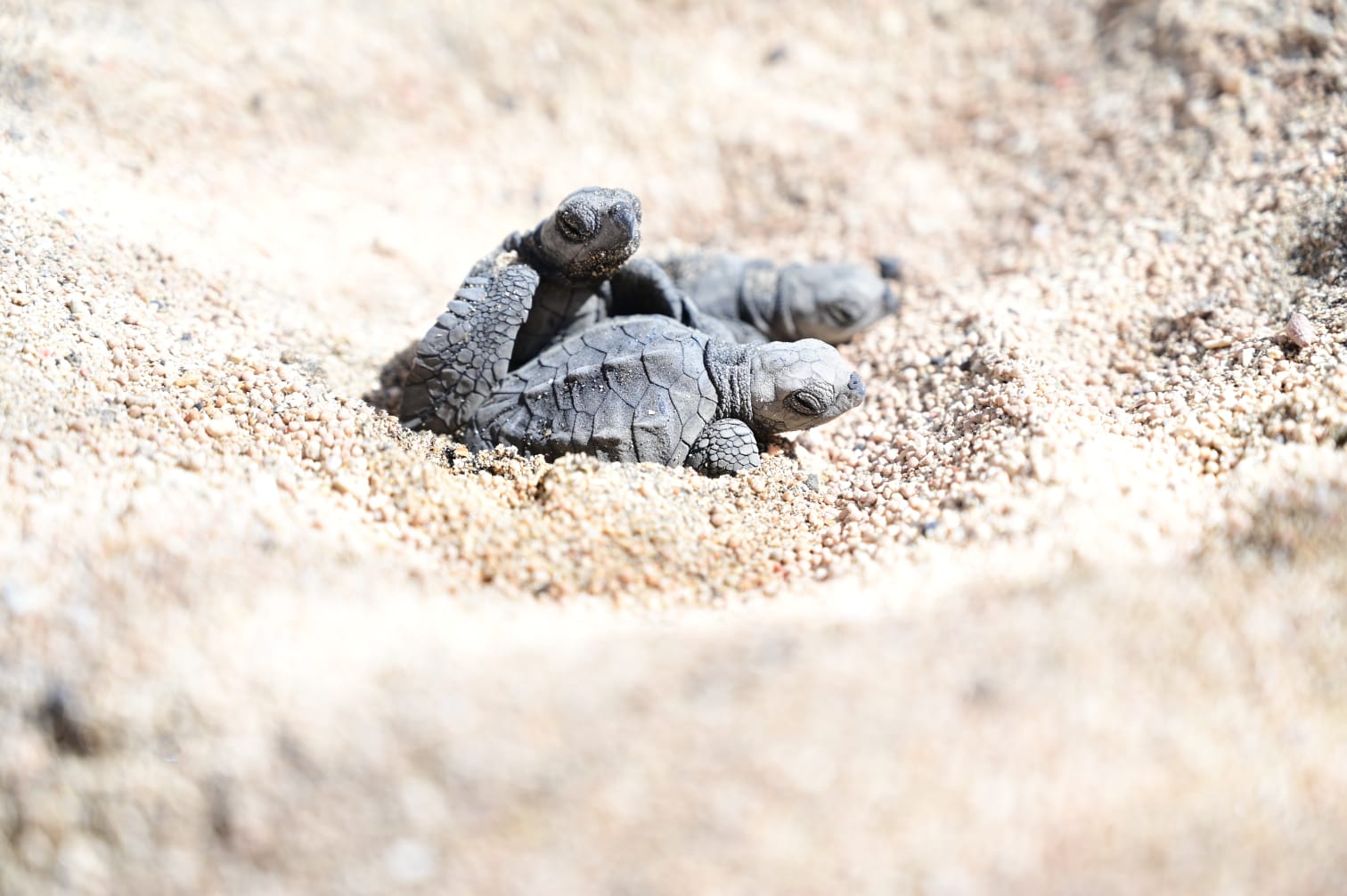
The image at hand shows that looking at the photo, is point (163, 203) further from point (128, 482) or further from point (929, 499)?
point (929, 499)

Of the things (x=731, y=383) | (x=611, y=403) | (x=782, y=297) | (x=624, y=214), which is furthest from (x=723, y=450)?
(x=782, y=297)

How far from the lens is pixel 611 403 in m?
3.09

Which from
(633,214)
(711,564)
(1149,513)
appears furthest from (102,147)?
(1149,513)

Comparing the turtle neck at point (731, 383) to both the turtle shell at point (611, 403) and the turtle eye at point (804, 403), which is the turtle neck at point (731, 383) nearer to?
the turtle shell at point (611, 403)

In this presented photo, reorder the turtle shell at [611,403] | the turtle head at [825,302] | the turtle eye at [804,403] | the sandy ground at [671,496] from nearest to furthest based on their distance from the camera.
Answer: the sandy ground at [671,496] < the turtle shell at [611,403] < the turtle eye at [804,403] < the turtle head at [825,302]

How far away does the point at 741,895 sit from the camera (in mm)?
1789

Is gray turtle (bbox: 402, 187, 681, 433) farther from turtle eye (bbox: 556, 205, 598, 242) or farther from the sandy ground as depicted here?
the sandy ground

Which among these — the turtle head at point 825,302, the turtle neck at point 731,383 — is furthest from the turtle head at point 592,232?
the turtle head at point 825,302

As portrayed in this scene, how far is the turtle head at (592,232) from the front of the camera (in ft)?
10.2

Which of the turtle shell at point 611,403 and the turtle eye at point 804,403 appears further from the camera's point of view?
the turtle eye at point 804,403

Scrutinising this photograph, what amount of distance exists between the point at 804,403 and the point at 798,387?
6 cm

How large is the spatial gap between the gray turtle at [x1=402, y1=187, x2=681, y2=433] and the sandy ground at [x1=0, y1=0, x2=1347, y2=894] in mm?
301

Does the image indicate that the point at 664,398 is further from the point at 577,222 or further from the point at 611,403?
the point at 577,222

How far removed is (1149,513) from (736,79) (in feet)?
12.3
